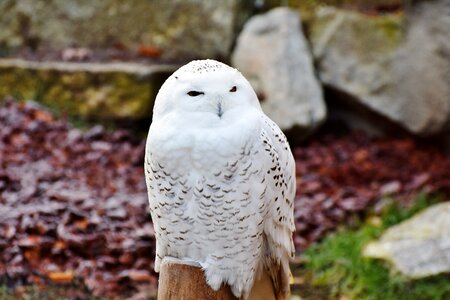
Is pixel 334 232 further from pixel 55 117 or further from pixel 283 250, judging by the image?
pixel 55 117

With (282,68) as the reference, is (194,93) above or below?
above

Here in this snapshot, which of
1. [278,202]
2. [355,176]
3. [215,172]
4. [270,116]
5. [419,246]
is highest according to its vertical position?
[215,172]

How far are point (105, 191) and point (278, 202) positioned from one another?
7.85 ft

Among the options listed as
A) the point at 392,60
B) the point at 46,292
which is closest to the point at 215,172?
the point at 46,292

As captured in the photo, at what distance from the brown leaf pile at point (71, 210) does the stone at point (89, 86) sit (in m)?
0.49

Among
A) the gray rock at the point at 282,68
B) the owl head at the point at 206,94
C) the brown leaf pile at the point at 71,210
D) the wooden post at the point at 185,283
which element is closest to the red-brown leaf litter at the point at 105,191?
the brown leaf pile at the point at 71,210

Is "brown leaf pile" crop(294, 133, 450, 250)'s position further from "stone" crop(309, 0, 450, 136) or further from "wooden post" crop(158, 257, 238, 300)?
"wooden post" crop(158, 257, 238, 300)

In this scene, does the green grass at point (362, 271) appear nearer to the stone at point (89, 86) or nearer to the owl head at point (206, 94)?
the owl head at point (206, 94)

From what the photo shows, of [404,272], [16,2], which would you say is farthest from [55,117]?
[404,272]

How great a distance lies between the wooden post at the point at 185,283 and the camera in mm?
2328

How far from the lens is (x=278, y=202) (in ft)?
7.85

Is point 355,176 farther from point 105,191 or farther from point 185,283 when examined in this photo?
point 185,283

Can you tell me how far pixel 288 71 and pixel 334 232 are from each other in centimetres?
170

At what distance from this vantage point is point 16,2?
6449mm
